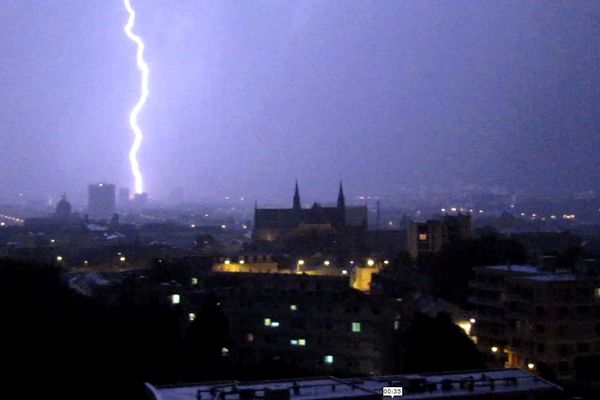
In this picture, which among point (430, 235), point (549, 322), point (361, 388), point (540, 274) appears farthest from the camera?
point (430, 235)

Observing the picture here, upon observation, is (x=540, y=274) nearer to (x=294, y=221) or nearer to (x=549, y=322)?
(x=549, y=322)

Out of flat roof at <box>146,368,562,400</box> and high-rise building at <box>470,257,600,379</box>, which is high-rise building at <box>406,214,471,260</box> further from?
flat roof at <box>146,368,562,400</box>

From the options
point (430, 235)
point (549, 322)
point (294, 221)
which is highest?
point (294, 221)

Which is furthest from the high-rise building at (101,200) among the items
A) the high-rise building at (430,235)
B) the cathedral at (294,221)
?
the high-rise building at (430,235)

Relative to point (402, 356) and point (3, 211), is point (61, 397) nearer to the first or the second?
point (402, 356)

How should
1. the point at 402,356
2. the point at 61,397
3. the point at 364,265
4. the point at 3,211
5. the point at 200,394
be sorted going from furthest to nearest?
the point at 3,211 → the point at 364,265 → the point at 402,356 → the point at 61,397 → the point at 200,394

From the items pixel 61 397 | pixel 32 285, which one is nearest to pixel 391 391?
pixel 61 397

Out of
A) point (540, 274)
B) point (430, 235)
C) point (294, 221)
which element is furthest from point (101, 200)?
point (540, 274)
